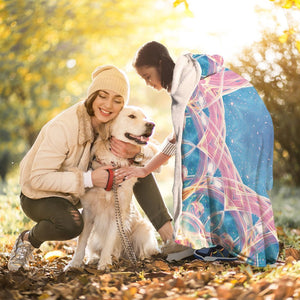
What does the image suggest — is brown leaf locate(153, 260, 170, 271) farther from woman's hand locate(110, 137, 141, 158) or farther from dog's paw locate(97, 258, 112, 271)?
woman's hand locate(110, 137, 141, 158)

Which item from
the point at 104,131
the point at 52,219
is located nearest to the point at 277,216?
the point at 104,131

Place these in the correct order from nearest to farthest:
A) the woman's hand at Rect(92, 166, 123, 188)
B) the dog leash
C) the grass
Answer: the woman's hand at Rect(92, 166, 123, 188)
the dog leash
the grass

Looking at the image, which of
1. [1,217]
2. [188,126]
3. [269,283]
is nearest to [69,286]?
[269,283]

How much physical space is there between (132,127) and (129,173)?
33cm

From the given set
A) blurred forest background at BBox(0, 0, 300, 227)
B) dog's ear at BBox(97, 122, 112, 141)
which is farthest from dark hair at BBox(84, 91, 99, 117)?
blurred forest background at BBox(0, 0, 300, 227)

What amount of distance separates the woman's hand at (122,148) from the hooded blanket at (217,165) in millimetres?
606

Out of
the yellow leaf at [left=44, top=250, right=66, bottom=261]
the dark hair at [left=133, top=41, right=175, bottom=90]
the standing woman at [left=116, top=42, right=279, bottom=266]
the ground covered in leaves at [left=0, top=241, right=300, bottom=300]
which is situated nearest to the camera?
the ground covered in leaves at [left=0, top=241, right=300, bottom=300]

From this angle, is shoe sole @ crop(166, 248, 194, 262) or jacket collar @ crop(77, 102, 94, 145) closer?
jacket collar @ crop(77, 102, 94, 145)

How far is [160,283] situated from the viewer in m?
2.06

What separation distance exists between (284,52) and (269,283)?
13.9 ft

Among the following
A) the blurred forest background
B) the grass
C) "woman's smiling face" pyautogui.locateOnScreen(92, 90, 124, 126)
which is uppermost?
the blurred forest background

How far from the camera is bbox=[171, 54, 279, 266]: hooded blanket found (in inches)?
98.3

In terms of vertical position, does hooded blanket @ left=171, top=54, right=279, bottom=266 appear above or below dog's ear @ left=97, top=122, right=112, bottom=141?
below

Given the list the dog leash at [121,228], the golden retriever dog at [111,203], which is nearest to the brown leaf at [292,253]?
the golden retriever dog at [111,203]
